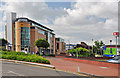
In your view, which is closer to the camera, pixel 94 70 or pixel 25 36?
pixel 94 70

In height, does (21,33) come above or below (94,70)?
above

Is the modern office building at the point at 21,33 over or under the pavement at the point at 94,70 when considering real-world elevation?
over

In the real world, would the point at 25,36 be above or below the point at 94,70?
above

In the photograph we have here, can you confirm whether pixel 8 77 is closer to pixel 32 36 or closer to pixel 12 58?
pixel 12 58

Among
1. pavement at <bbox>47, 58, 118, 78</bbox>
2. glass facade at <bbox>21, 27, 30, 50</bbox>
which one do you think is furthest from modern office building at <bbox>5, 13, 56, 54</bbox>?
pavement at <bbox>47, 58, 118, 78</bbox>

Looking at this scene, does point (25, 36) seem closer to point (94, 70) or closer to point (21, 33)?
point (21, 33)

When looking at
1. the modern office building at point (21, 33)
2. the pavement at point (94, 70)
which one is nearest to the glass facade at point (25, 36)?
the modern office building at point (21, 33)

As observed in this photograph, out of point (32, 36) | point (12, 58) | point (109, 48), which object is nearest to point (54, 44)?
point (32, 36)

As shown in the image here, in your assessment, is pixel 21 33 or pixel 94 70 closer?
pixel 94 70

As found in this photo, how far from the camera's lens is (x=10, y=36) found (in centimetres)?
8612

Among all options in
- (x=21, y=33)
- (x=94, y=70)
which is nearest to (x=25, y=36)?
(x=21, y=33)

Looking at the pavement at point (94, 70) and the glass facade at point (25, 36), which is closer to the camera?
the pavement at point (94, 70)

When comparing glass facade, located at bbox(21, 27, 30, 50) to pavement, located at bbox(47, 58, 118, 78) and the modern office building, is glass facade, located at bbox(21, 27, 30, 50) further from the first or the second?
pavement, located at bbox(47, 58, 118, 78)

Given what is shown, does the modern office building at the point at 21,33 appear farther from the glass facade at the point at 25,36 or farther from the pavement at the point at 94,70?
the pavement at the point at 94,70
